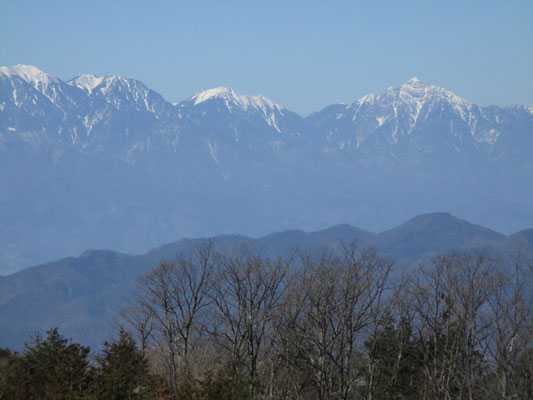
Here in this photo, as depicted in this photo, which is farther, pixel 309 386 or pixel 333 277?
pixel 309 386

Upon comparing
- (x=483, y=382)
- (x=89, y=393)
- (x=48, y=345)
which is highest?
(x=48, y=345)

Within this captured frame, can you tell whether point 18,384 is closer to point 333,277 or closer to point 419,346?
point 333,277

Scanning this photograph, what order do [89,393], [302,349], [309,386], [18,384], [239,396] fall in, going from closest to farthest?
[239,396] → [89,393] → [18,384] → [302,349] → [309,386]

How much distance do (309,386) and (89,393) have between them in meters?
19.7

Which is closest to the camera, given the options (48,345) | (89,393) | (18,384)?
(89,393)

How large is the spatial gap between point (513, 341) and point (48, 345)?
1877 cm

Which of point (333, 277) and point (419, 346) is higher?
point (333, 277)

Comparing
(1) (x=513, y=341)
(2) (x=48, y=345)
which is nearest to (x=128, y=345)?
(2) (x=48, y=345)

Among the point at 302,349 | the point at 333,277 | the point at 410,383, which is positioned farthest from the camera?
the point at 410,383

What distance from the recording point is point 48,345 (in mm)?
30797

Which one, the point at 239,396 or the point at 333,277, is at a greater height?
the point at 333,277

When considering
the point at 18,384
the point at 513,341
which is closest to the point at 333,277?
the point at 513,341

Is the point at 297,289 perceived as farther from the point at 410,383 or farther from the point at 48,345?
the point at 48,345

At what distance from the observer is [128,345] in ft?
97.9
